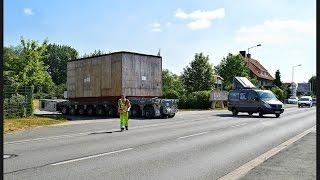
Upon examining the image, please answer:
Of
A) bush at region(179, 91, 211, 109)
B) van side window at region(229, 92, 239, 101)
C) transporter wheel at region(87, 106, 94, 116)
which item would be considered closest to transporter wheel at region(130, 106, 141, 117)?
transporter wheel at region(87, 106, 94, 116)

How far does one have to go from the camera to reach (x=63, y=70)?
13512 centimetres

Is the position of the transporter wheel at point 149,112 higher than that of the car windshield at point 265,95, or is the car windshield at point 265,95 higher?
the car windshield at point 265,95

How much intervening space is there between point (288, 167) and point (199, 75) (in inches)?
2925

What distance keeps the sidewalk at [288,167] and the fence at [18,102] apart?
2105 cm

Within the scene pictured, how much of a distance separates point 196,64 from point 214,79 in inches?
171

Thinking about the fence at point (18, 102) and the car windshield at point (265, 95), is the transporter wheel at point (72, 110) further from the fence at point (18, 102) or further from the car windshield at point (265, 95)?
the car windshield at point (265, 95)

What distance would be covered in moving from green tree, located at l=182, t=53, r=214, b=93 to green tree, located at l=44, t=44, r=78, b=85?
193 feet

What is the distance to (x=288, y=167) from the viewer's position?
338 inches

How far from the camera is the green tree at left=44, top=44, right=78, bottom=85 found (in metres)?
134

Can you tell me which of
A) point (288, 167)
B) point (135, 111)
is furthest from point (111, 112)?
point (288, 167)

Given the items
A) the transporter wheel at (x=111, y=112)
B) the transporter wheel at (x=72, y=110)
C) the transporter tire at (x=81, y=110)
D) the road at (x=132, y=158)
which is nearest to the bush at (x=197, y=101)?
the transporter wheel at (x=72, y=110)

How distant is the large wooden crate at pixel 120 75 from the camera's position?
32594mm

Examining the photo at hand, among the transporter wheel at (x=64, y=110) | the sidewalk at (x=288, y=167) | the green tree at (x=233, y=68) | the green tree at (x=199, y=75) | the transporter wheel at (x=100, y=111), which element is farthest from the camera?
the green tree at (x=199, y=75)

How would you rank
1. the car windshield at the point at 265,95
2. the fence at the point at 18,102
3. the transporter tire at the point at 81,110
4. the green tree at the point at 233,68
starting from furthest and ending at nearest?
the green tree at the point at 233,68, the transporter tire at the point at 81,110, the car windshield at the point at 265,95, the fence at the point at 18,102
